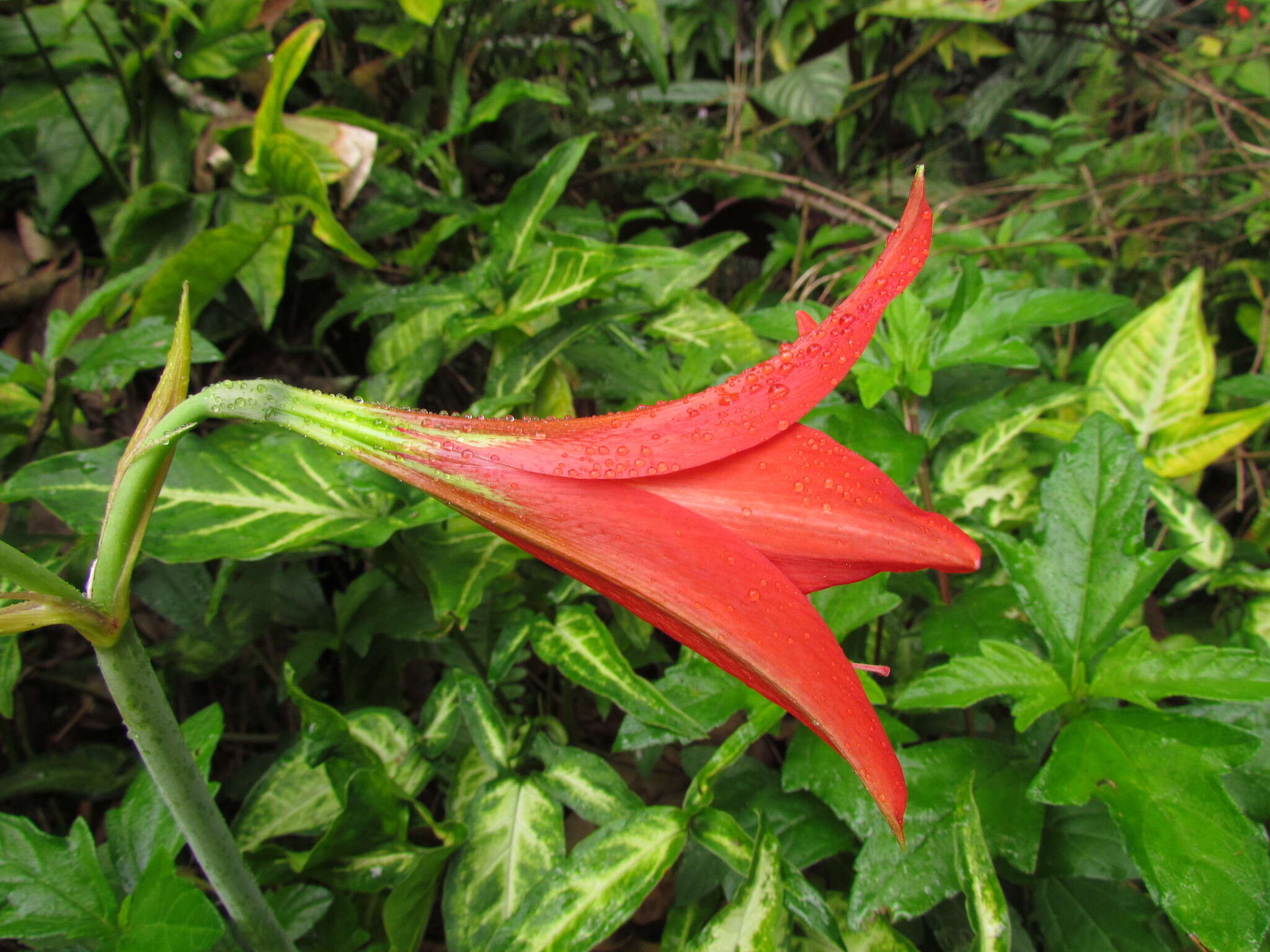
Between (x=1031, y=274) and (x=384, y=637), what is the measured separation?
157cm

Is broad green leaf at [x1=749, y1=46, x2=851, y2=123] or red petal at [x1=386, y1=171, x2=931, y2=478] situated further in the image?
broad green leaf at [x1=749, y1=46, x2=851, y2=123]

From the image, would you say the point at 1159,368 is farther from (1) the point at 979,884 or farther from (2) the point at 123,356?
(2) the point at 123,356

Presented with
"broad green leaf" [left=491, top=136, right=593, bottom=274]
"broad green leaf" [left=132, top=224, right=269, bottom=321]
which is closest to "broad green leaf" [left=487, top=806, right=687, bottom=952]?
"broad green leaf" [left=491, top=136, right=593, bottom=274]

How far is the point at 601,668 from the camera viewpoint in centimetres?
83

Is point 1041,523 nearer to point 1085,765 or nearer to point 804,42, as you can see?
point 1085,765

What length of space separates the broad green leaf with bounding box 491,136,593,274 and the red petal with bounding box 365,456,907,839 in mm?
834

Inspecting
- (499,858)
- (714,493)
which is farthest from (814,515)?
(499,858)

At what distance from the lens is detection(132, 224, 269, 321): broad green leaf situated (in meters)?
1.15

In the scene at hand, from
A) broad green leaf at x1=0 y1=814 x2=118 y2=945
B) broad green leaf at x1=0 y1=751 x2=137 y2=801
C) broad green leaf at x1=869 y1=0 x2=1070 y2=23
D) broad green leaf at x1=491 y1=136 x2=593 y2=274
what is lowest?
broad green leaf at x1=0 y1=751 x2=137 y2=801

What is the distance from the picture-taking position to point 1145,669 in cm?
72

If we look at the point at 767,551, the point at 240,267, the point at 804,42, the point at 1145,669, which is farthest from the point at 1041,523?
the point at 804,42

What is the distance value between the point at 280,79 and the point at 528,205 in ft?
Result: 1.58

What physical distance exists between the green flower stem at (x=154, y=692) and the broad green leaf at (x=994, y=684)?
59 centimetres

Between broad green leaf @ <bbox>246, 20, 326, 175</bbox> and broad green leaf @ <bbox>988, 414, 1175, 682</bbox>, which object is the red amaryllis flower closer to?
broad green leaf @ <bbox>988, 414, 1175, 682</bbox>
